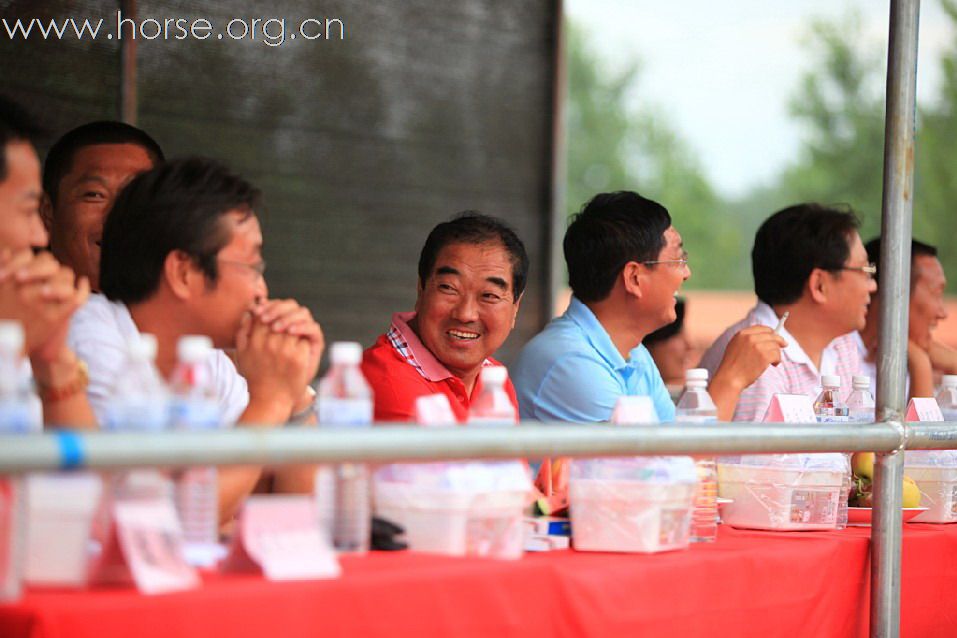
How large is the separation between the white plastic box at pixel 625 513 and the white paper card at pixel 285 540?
502mm

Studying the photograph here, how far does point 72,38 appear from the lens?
414 centimetres

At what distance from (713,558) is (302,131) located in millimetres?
3463

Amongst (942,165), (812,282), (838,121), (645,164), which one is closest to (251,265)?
(812,282)

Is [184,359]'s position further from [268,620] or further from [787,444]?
[787,444]

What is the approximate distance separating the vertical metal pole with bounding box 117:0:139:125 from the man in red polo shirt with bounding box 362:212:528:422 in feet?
5.51

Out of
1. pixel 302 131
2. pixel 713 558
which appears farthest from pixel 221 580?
pixel 302 131

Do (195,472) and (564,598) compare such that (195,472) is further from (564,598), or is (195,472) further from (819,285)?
(819,285)

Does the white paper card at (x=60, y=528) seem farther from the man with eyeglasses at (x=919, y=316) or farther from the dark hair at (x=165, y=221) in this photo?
the man with eyeglasses at (x=919, y=316)

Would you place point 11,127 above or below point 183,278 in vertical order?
above

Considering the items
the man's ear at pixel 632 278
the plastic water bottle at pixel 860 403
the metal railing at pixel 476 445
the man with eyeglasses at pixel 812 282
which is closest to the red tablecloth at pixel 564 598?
A: the metal railing at pixel 476 445

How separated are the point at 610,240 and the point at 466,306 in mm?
463

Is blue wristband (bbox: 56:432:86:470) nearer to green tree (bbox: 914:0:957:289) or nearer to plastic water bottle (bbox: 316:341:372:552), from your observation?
plastic water bottle (bbox: 316:341:372:552)

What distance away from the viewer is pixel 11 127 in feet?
5.84

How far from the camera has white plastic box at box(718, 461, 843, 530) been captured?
2.38 m
